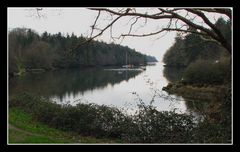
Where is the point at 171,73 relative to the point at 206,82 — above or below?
above

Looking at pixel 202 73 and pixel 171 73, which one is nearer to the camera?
pixel 202 73

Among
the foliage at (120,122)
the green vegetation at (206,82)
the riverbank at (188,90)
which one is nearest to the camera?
the green vegetation at (206,82)

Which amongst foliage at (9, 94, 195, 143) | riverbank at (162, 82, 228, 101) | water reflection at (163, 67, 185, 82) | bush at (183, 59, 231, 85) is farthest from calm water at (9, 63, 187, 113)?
bush at (183, 59, 231, 85)

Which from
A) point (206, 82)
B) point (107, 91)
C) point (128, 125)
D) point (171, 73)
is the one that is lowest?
point (107, 91)

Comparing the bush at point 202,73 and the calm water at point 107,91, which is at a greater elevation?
the bush at point 202,73

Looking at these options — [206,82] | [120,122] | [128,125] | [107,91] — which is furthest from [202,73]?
[128,125]

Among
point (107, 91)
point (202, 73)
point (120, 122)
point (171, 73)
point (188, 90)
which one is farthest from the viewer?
point (171, 73)

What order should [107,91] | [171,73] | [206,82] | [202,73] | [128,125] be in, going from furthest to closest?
[171,73] → [107,91] → [202,73] → [206,82] → [128,125]

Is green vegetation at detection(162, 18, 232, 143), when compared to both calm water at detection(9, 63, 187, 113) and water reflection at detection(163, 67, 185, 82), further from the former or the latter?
calm water at detection(9, 63, 187, 113)

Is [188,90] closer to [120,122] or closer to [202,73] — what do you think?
[202,73]

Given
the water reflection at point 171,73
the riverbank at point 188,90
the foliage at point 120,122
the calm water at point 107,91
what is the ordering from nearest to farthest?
the foliage at point 120,122 → the calm water at point 107,91 → the riverbank at point 188,90 → the water reflection at point 171,73

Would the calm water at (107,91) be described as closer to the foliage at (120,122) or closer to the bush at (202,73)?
the foliage at (120,122)

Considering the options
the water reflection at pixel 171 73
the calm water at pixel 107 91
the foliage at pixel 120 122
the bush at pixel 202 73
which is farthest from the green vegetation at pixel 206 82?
the calm water at pixel 107 91

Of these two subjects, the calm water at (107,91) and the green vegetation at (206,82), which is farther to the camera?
the calm water at (107,91)
